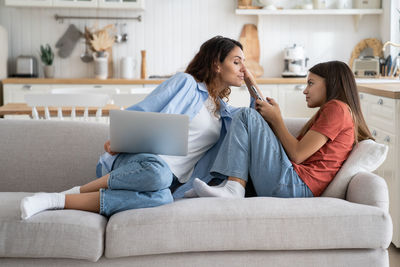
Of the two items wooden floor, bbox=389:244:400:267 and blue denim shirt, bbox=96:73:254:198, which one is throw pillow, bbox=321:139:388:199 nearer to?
blue denim shirt, bbox=96:73:254:198

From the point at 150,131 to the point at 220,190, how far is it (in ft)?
1.31

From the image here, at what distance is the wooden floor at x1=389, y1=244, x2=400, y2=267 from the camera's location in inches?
110

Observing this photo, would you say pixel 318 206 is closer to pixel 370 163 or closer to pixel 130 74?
pixel 370 163

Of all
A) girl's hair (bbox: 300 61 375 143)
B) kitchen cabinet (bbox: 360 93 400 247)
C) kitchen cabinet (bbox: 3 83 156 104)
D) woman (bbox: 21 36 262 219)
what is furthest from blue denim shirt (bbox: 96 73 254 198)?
kitchen cabinet (bbox: 3 83 156 104)

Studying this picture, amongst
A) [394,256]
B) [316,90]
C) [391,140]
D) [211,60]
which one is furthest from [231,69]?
[394,256]

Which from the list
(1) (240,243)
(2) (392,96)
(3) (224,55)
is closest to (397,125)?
(2) (392,96)

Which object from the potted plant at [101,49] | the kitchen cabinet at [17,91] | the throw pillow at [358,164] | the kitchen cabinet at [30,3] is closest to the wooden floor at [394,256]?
the throw pillow at [358,164]

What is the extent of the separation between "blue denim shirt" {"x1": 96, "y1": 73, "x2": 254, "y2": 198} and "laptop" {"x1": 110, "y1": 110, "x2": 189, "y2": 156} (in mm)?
234

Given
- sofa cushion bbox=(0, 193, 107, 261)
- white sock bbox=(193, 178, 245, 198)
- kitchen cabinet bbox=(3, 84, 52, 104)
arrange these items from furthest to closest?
kitchen cabinet bbox=(3, 84, 52, 104), white sock bbox=(193, 178, 245, 198), sofa cushion bbox=(0, 193, 107, 261)

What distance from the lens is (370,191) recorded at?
213cm

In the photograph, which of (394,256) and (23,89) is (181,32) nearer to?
(23,89)

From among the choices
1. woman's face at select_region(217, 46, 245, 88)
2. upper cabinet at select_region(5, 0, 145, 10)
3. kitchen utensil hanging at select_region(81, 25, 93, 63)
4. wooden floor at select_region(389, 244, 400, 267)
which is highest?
upper cabinet at select_region(5, 0, 145, 10)

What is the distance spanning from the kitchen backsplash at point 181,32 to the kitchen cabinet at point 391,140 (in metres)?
2.41

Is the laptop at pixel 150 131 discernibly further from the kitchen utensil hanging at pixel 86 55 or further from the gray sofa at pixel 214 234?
the kitchen utensil hanging at pixel 86 55
